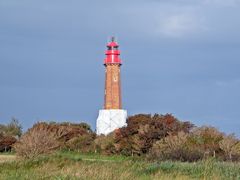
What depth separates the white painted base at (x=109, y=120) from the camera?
6281 centimetres

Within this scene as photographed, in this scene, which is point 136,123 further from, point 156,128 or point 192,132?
point 192,132

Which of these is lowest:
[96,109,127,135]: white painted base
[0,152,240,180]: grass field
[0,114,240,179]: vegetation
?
[0,152,240,180]: grass field

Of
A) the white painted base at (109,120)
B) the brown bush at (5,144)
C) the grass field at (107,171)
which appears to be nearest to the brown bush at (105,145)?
the white painted base at (109,120)

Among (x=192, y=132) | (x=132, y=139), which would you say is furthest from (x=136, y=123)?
(x=192, y=132)

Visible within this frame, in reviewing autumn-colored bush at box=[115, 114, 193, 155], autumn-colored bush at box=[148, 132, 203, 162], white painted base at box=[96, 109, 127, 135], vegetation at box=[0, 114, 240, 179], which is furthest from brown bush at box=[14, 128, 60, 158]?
white painted base at box=[96, 109, 127, 135]

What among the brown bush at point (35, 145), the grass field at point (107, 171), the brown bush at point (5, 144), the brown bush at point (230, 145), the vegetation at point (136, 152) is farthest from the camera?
the brown bush at point (5, 144)

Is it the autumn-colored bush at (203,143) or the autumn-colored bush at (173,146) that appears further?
the autumn-colored bush at (203,143)

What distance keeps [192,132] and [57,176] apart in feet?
98.7

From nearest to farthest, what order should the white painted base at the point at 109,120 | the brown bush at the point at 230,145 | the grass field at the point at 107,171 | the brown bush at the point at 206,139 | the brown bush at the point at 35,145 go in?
the grass field at the point at 107,171
the brown bush at the point at 35,145
the brown bush at the point at 230,145
the brown bush at the point at 206,139
the white painted base at the point at 109,120

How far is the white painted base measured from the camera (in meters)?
62.8

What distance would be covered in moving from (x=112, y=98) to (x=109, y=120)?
8.95 ft

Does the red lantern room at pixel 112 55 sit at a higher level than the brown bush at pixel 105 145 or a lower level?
higher

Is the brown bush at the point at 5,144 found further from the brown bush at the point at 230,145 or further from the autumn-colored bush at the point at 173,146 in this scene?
the brown bush at the point at 230,145

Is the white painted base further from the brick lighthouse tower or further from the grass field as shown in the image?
the grass field
